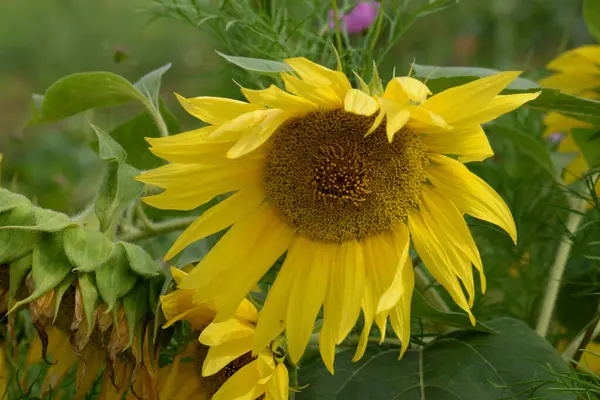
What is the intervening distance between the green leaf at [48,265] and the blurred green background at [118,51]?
13 centimetres

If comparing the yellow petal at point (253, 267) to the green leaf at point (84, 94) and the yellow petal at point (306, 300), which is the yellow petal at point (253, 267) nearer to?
the yellow petal at point (306, 300)

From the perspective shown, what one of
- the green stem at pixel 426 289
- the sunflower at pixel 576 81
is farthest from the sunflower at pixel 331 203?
the sunflower at pixel 576 81

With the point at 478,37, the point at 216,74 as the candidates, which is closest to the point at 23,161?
the point at 216,74

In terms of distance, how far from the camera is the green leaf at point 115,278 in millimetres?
413

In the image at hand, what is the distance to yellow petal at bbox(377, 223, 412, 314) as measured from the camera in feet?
1.21

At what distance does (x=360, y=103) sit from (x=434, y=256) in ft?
0.33

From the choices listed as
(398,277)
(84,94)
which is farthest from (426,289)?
(84,94)

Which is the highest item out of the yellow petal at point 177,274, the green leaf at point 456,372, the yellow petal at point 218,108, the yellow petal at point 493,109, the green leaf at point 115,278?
the yellow petal at point 493,109

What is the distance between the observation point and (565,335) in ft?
1.97

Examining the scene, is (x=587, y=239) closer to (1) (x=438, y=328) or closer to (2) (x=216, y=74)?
(1) (x=438, y=328)

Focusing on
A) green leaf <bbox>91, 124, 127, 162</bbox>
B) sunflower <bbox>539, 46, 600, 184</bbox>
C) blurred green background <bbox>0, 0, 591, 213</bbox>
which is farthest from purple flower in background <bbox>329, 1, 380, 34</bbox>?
green leaf <bbox>91, 124, 127, 162</bbox>

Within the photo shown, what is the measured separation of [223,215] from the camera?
430mm

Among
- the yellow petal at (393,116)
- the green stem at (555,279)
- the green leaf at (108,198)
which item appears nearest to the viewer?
the yellow petal at (393,116)

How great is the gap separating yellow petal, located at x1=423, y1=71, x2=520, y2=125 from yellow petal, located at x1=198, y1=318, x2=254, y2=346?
0.15 m
